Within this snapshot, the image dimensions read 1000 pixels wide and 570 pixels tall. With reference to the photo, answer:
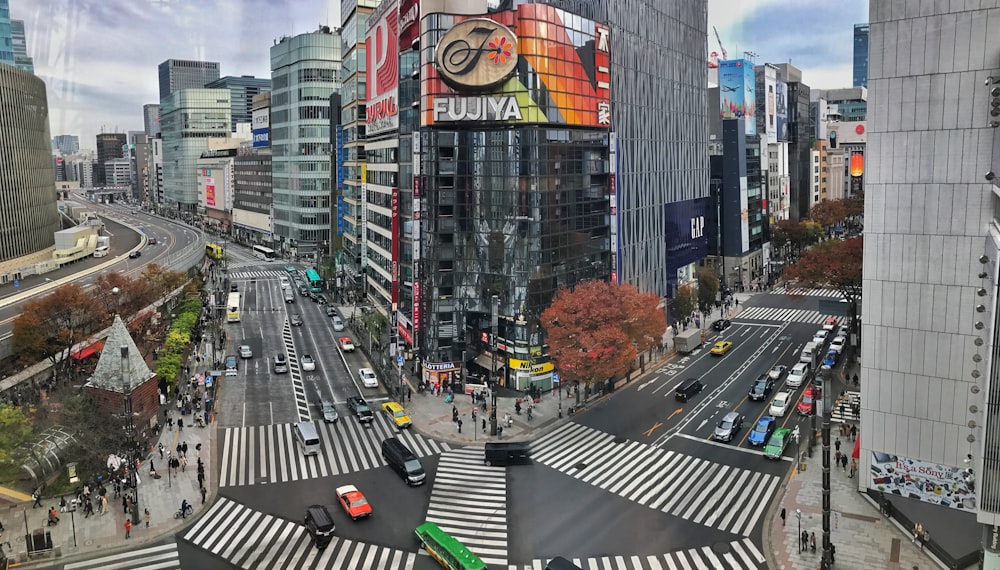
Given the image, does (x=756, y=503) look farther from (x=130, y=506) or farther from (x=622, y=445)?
(x=130, y=506)

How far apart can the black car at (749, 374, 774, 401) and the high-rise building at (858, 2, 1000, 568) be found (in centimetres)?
2046

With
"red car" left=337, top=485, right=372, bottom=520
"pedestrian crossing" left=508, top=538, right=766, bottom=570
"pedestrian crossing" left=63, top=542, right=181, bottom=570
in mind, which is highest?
"red car" left=337, top=485, right=372, bottom=520

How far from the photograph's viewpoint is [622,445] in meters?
52.2

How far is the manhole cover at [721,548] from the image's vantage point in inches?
1464

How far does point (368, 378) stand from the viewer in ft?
222

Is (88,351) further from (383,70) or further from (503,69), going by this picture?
(503,69)

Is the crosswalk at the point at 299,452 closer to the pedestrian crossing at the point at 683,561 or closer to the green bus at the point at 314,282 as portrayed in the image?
the pedestrian crossing at the point at 683,561

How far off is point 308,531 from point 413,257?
30.9m

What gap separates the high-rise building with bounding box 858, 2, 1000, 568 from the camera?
3600 centimetres

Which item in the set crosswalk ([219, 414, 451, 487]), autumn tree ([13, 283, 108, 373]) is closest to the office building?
autumn tree ([13, 283, 108, 373])

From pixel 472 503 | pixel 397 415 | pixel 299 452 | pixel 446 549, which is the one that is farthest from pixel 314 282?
pixel 446 549

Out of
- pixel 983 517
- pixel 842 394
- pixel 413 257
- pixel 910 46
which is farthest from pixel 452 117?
pixel 983 517

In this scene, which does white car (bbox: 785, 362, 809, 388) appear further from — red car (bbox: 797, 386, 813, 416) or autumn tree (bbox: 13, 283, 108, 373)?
autumn tree (bbox: 13, 283, 108, 373)

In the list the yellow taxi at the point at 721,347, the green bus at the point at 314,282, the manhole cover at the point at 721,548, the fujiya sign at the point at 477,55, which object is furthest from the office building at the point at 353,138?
the manhole cover at the point at 721,548
